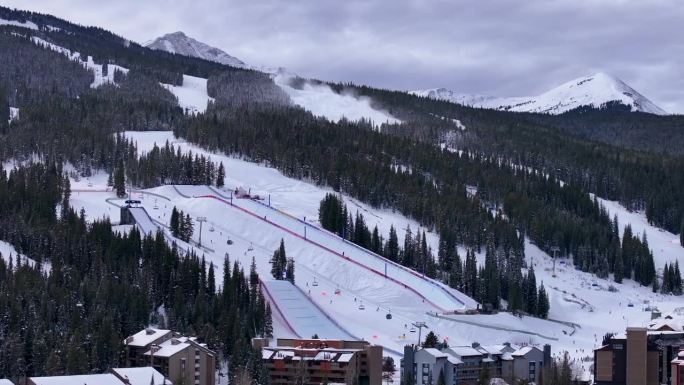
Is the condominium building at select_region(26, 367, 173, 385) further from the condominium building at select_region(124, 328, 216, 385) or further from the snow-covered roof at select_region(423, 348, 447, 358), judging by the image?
the snow-covered roof at select_region(423, 348, 447, 358)

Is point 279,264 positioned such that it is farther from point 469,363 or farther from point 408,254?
point 469,363

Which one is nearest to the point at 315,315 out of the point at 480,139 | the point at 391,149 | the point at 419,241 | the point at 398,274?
the point at 398,274

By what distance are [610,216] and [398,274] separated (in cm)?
4832

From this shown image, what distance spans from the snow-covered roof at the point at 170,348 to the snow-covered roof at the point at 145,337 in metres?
0.61

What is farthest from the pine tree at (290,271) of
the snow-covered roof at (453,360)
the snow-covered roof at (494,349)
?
the snow-covered roof at (453,360)

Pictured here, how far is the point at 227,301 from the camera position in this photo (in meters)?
77.6

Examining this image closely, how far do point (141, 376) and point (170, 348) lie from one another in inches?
245

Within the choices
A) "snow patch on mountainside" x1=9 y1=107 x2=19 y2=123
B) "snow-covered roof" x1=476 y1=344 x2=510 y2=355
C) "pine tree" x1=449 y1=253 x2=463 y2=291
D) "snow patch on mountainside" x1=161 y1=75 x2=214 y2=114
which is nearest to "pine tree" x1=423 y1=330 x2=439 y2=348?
"snow-covered roof" x1=476 y1=344 x2=510 y2=355

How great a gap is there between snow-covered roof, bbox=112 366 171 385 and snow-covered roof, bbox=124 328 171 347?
239 inches

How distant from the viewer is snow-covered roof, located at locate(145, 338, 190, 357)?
63.6 metres

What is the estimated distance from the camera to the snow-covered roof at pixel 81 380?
2126 inches

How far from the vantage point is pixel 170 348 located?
64.5m

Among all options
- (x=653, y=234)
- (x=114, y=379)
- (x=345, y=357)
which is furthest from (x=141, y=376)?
(x=653, y=234)

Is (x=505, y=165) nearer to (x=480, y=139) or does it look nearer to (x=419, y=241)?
(x=480, y=139)
